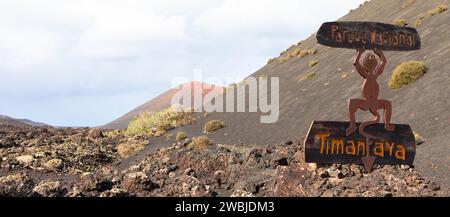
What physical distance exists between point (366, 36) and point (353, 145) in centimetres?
289

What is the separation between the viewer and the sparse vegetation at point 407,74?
98.2ft

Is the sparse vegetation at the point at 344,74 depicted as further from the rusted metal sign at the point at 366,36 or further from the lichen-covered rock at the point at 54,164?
the rusted metal sign at the point at 366,36

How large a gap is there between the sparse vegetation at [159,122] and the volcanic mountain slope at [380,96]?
1.74 meters

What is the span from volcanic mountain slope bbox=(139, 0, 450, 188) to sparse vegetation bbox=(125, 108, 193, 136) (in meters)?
1.74

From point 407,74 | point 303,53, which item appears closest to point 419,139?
point 407,74

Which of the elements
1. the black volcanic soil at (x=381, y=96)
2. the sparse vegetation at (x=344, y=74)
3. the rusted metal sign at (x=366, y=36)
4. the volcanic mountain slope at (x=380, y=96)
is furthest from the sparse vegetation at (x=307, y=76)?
the rusted metal sign at (x=366, y=36)

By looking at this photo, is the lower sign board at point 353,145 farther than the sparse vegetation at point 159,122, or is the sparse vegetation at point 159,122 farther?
the sparse vegetation at point 159,122

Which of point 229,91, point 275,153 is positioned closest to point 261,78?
point 229,91

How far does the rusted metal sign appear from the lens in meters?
12.6

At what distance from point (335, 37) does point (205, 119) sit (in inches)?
1350

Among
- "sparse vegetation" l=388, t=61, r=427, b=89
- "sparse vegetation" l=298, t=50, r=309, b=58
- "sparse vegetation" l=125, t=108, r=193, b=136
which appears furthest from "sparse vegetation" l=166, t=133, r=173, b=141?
"sparse vegetation" l=298, t=50, r=309, b=58

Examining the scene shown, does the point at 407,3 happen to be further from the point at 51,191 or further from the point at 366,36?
the point at 51,191
